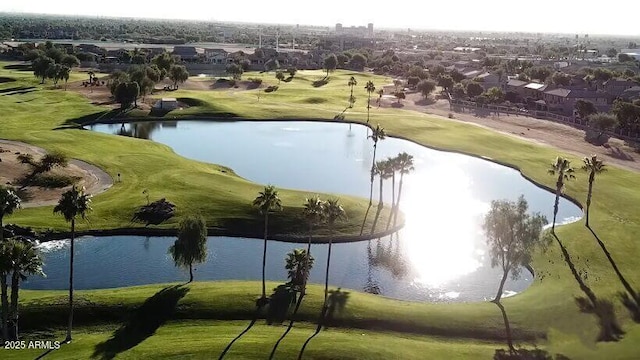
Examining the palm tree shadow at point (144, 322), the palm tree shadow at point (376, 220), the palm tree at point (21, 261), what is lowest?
the palm tree shadow at point (144, 322)

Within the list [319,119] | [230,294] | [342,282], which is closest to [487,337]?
[342,282]

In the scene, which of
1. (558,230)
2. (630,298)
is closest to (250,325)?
(630,298)

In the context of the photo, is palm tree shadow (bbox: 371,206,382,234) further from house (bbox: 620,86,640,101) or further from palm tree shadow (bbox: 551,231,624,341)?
house (bbox: 620,86,640,101)

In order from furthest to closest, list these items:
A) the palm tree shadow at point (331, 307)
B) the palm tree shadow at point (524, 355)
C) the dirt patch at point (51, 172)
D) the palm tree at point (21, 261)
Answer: the dirt patch at point (51, 172), the palm tree shadow at point (331, 307), the palm tree shadow at point (524, 355), the palm tree at point (21, 261)

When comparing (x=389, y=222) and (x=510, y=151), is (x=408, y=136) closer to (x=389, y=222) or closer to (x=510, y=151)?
(x=510, y=151)

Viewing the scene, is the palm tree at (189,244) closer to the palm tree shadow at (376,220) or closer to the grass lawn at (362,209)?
the grass lawn at (362,209)

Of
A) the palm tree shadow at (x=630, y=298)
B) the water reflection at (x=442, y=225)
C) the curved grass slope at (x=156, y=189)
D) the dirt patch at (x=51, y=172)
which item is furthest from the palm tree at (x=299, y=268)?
the dirt patch at (x=51, y=172)

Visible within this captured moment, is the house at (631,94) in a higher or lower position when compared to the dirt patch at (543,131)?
higher
